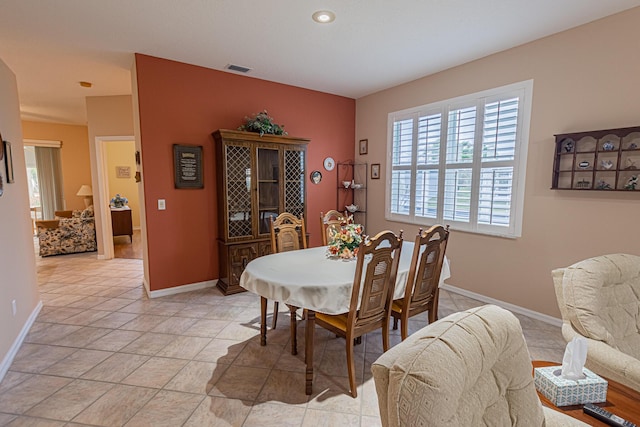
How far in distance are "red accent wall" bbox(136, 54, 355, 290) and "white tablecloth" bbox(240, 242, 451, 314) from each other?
1.85 meters

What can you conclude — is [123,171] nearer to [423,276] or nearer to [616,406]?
[423,276]

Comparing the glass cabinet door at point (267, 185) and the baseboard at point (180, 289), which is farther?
the glass cabinet door at point (267, 185)

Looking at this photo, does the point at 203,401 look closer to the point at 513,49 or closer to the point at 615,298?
the point at 615,298

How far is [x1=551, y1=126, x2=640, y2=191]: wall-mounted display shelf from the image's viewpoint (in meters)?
2.53

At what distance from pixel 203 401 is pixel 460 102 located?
156 inches

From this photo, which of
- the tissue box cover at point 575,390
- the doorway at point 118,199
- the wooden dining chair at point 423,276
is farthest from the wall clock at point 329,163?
the tissue box cover at point 575,390

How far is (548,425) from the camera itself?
111 cm

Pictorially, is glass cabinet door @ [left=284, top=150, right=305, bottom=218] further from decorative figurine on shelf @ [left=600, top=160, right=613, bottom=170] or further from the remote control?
the remote control

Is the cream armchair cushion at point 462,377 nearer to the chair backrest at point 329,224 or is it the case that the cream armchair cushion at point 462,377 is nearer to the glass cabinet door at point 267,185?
the chair backrest at point 329,224

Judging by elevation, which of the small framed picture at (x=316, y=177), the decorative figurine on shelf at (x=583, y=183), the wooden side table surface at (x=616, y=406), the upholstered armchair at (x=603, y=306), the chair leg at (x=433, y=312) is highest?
the small framed picture at (x=316, y=177)

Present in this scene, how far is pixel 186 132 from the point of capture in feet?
12.5

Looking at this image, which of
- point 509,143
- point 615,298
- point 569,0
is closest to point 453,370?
point 615,298

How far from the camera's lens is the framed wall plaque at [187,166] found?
12.3 ft

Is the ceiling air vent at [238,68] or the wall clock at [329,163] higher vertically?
the ceiling air vent at [238,68]
